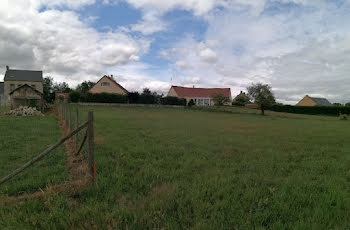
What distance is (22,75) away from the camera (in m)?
50.3

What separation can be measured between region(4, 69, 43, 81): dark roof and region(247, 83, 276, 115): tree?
55639mm

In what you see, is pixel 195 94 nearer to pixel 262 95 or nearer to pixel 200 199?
pixel 262 95

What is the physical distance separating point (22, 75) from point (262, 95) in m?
60.9

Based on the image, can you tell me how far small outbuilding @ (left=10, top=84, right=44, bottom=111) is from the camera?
23234 mm

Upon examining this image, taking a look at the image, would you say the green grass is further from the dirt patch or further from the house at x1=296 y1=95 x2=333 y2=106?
the house at x1=296 y1=95 x2=333 y2=106

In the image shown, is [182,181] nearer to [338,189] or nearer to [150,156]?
[150,156]

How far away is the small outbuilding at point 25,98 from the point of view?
23.2 m

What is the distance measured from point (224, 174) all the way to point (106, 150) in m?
3.93

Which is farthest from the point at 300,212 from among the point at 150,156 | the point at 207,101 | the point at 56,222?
the point at 207,101

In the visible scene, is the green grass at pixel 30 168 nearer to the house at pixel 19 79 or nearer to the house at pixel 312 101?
the house at pixel 19 79

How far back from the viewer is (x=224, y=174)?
4281mm

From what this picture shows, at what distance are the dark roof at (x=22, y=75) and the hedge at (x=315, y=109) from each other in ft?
216

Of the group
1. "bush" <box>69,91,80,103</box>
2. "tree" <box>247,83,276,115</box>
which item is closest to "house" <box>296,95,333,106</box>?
"tree" <box>247,83,276,115</box>

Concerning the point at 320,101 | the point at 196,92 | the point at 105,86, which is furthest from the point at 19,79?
the point at 320,101
